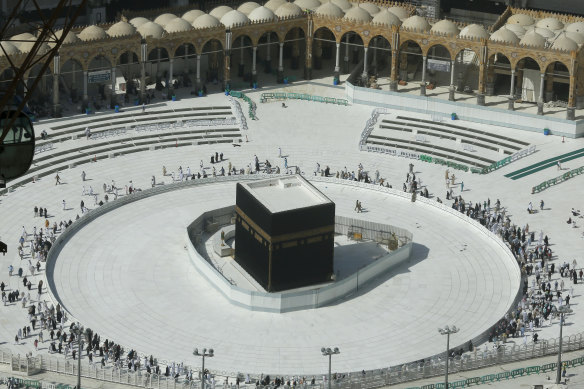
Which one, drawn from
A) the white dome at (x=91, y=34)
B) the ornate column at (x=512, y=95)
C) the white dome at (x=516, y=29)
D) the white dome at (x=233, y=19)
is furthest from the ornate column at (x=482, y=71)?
the white dome at (x=91, y=34)

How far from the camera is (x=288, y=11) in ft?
505

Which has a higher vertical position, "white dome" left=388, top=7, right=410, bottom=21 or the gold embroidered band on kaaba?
"white dome" left=388, top=7, right=410, bottom=21

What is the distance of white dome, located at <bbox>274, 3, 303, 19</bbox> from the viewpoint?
504 ft

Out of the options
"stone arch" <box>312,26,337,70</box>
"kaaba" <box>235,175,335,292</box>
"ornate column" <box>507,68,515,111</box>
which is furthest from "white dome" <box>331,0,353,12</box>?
"kaaba" <box>235,175,335,292</box>

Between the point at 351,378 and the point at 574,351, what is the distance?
728 inches

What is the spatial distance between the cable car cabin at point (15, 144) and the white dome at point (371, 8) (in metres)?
118

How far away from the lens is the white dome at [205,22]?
149375 millimetres

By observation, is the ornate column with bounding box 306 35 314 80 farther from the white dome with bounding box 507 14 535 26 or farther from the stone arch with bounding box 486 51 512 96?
the white dome with bounding box 507 14 535 26

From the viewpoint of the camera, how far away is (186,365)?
91.7 meters

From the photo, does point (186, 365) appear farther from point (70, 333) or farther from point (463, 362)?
point (463, 362)

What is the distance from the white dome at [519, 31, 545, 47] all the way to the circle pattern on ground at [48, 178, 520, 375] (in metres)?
32.9

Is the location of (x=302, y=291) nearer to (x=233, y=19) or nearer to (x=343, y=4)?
(x=233, y=19)

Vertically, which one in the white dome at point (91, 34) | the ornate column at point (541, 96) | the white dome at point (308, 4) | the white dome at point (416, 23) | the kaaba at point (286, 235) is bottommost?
the kaaba at point (286, 235)

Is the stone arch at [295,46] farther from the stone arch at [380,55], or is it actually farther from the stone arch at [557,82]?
the stone arch at [557,82]
